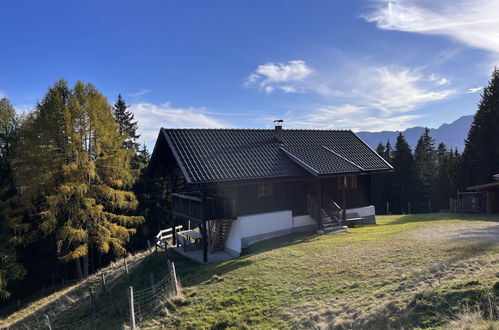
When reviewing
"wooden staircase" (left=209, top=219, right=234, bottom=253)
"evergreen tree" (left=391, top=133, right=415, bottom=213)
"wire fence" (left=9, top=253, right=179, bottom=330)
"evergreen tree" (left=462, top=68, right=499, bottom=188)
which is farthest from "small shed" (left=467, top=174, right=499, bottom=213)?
"wire fence" (left=9, top=253, right=179, bottom=330)

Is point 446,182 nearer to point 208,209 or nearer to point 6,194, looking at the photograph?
point 208,209

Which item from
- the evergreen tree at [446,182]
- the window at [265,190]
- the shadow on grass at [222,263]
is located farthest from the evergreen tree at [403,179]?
the window at [265,190]

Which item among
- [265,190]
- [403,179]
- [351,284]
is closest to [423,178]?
[403,179]

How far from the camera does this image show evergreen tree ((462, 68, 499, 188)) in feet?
114

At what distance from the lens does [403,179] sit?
43656mm

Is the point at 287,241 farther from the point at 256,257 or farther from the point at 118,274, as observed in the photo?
the point at 118,274

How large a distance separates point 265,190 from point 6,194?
776 inches

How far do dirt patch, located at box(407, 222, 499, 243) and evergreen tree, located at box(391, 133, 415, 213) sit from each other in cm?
2681

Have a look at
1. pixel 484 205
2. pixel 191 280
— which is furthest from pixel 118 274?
pixel 484 205

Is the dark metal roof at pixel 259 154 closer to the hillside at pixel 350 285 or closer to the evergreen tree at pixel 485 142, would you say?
the hillside at pixel 350 285

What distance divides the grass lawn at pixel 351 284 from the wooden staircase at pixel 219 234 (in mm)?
2449

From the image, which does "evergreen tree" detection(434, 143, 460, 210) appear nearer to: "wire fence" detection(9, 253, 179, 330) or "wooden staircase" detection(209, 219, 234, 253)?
"wooden staircase" detection(209, 219, 234, 253)

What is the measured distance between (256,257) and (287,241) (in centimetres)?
272

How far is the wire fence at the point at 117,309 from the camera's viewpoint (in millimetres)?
10844
